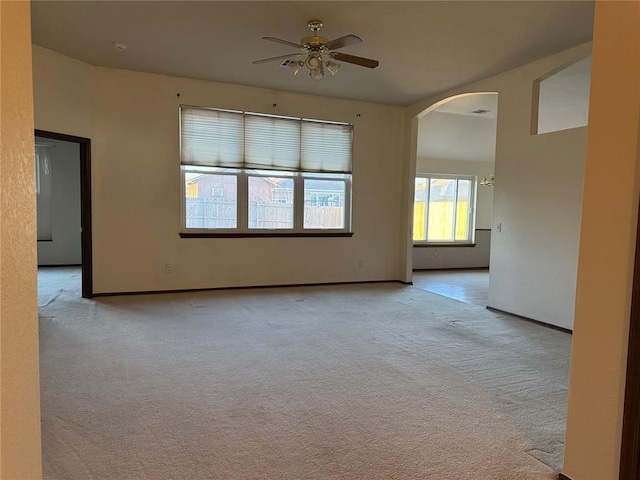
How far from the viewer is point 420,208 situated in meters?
8.80

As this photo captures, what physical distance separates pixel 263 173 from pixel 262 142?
44 centimetres

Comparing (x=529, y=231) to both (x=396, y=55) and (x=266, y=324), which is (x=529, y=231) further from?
(x=266, y=324)

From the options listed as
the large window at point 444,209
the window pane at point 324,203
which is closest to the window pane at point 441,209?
the large window at point 444,209

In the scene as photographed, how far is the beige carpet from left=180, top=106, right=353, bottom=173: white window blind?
2.28m

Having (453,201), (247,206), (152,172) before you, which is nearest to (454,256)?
(453,201)

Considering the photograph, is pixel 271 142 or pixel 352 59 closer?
pixel 352 59

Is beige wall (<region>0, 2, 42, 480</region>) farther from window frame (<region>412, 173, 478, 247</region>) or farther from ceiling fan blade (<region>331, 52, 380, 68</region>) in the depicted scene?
window frame (<region>412, 173, 478, 247</region>)

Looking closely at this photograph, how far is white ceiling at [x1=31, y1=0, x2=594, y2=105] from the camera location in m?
3.35

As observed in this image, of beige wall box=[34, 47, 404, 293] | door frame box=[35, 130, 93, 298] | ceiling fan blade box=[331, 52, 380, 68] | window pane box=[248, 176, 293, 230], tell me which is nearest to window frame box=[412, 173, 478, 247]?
beige wall box=[34, 47, 404, 293]

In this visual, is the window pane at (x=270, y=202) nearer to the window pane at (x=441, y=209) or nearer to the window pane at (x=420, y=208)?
the window pane at (x=420, y=208)

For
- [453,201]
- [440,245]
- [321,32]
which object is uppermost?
[321,32]

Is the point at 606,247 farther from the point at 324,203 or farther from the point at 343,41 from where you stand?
the point at 324,203

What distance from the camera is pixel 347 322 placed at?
4332 mm

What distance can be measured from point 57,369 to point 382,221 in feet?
16.2
